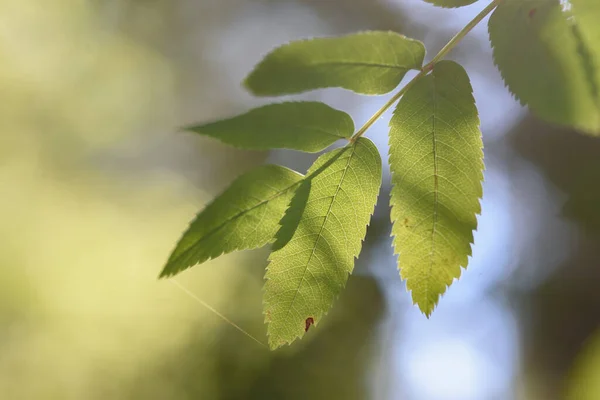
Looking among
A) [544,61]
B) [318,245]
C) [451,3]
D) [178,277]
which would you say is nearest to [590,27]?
[544,61]

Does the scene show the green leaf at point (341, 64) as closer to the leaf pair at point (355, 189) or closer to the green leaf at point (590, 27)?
the leaf pair at point (355, 189)

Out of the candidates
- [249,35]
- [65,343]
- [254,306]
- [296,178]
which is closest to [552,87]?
[296,178]

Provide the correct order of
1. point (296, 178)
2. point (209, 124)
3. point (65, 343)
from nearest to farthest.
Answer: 1. point (209, 124)
2. point (296, 178)
3. point (65, 343)

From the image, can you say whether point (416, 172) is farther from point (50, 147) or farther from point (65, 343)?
point (50, 147)

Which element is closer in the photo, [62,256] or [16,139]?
[62,256]

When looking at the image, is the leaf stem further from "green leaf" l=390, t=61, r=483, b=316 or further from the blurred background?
the blurred background

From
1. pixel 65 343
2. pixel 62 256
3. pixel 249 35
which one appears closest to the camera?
pixel 65 343

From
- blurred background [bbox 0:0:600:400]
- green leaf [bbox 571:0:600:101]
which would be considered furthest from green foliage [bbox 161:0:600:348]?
blurred background [bbox 0:0:600:400]
